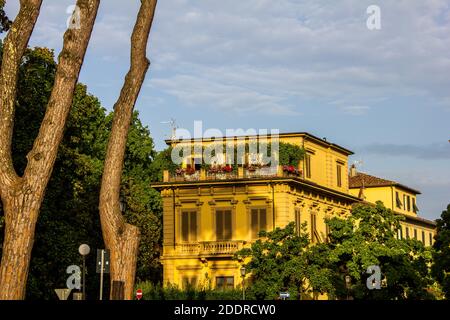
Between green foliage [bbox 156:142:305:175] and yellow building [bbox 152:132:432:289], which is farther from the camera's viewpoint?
green foliage [bbox 156:142:305:175]

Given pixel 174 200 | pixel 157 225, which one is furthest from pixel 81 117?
pixel 157 225

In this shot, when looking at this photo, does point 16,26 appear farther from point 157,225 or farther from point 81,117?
point 157,225

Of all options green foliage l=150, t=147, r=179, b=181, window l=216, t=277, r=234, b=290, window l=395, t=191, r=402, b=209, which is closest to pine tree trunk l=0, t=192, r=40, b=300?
window l=216, t=277, r=234, b=290

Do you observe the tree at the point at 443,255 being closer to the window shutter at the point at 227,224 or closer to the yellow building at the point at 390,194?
the window shutter at the point at 227,224

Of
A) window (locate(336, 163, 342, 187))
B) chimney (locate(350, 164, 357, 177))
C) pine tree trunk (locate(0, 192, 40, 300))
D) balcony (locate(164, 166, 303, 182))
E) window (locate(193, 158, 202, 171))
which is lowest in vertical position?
pine tree trunk (locate(0, 192, 40, 300))

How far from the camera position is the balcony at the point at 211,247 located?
61469 mm

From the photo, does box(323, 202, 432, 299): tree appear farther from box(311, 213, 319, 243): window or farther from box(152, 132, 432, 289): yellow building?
box(311, 213, 319, 243): window

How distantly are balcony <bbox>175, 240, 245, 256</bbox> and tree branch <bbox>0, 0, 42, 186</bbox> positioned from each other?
1739 inches

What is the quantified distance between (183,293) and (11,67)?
130 feet

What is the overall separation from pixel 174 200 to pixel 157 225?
556 centimetres

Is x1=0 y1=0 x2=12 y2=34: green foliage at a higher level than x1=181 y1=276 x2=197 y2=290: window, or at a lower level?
higher

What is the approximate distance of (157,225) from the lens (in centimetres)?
6919

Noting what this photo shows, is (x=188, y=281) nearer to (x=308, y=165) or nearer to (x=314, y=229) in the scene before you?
(x=314, y=229)

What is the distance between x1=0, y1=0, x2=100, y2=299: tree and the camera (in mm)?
16734
